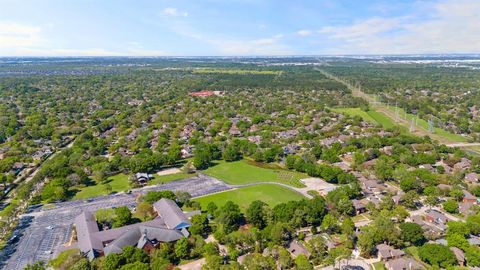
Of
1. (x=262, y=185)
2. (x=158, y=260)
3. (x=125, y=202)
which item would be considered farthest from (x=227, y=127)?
(x=158, y=260)

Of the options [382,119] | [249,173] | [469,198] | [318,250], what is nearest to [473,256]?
[318,250]

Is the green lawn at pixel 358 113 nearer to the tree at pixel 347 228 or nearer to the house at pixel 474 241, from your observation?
the house at pixel 474 241

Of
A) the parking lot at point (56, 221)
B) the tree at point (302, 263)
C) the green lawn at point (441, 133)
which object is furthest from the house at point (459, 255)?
the green lawn at point (441, 133)

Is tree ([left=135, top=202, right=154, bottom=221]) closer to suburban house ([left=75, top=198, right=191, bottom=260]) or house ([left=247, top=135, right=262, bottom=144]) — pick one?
suburban house ([left=75, top=198, right=191, bottom=260])

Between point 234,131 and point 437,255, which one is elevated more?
point 437,255

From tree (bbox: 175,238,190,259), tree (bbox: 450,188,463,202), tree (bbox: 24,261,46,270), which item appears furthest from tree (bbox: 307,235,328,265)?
tree (bbox: 24,261,46,270)

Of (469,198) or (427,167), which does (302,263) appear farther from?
(427,167)
